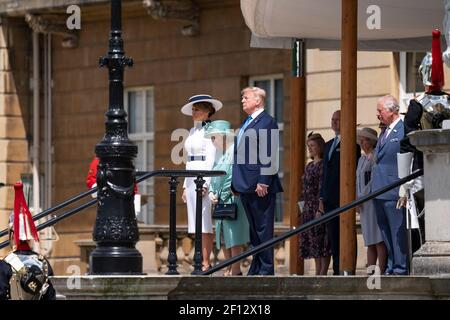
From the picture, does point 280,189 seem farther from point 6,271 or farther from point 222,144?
point 6,271

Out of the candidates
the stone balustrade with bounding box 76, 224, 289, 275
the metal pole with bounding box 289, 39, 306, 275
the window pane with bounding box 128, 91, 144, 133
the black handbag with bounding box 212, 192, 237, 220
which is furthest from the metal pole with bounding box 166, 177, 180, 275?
the window pane with bounding box 128, 91, 144, 133

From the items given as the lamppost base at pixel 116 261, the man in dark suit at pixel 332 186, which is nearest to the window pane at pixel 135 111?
the man in dark suit at pixel 332 186

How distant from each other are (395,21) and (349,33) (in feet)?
6.49

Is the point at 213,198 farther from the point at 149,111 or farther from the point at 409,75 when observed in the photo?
the point at 149,111

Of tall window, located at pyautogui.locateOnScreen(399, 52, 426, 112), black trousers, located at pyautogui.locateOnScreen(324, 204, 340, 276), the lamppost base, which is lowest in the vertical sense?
the lamppost base

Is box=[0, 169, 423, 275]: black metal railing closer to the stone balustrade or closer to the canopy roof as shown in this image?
the canopy roof

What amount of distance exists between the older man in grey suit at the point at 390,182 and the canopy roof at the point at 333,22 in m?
1.31

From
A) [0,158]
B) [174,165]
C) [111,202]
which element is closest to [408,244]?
[111,202]

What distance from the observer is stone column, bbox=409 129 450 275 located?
44.2 ft

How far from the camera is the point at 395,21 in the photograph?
57.5 feet

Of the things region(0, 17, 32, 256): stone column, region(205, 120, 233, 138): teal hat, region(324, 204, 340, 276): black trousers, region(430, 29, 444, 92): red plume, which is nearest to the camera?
region(430, 29, 444, 92): red plume

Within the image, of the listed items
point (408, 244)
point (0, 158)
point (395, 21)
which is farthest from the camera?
point (0, 158)

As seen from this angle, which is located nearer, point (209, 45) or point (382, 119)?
point (382, 119)

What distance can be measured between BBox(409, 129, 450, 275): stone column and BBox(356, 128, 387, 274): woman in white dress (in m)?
2.34
